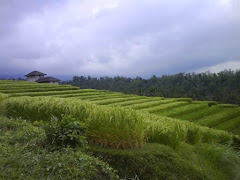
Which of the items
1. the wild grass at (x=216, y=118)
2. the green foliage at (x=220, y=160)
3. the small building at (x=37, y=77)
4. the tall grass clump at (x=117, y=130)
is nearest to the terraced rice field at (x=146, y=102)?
the wild grass at (x=216, y=118)

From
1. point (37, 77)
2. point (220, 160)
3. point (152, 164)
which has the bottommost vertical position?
point (220, 160)

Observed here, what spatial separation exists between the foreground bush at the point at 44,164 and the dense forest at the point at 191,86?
157 ft

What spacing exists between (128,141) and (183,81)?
74865mm

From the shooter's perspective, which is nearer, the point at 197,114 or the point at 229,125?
the point at 197,114

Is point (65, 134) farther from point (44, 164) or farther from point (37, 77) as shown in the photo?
point (37, 77)

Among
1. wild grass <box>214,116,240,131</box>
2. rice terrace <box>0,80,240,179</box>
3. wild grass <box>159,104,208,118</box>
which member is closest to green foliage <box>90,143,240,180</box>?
rice terrace <box>0,80,240,179</box>

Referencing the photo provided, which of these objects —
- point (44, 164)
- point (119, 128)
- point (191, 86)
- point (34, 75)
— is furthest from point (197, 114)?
point (191, 86)

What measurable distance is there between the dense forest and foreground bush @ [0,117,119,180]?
157 ft

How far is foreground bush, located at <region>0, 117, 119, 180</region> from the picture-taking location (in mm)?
2807

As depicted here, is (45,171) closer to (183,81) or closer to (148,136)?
(148,136)

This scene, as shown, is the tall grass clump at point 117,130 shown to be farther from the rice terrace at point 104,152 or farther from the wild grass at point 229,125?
the wild grass at point 229,125

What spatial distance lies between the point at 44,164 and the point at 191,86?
233ft

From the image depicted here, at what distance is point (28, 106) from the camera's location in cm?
628

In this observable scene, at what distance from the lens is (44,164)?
3.03 metres
